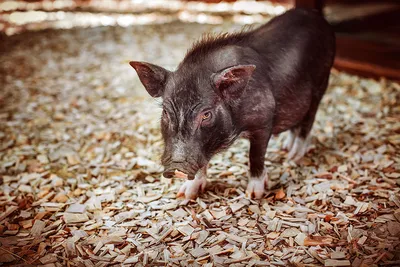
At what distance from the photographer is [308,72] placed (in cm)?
392

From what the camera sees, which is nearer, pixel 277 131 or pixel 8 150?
pixel 277 131

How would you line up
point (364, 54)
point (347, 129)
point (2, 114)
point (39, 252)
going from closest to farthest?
point (39, 252)
point (347, 129)
point (2, 114)
point (364, 54)

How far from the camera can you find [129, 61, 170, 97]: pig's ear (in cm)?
317

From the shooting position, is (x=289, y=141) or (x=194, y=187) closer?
(x=194, y=187)

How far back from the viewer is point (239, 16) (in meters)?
9.42

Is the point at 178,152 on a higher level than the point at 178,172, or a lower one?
higher

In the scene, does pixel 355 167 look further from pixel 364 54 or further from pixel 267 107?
pixel 364 54

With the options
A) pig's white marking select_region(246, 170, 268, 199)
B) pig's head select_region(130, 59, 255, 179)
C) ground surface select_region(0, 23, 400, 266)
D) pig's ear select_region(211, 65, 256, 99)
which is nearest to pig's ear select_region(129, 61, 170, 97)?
pig's head select_region(130, 59, 255, 179)

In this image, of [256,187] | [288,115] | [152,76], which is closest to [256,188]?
[256,187]

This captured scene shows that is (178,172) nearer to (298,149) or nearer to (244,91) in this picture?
(244,91)

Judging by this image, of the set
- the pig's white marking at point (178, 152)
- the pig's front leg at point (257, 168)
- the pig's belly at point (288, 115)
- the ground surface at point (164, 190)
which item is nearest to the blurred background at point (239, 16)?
the ground surface at point (164, 190)

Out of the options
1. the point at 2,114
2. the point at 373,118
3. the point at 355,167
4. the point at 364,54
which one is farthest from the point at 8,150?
the point at 364,54

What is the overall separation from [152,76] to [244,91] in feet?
2.43

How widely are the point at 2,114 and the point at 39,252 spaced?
9.49 feet
